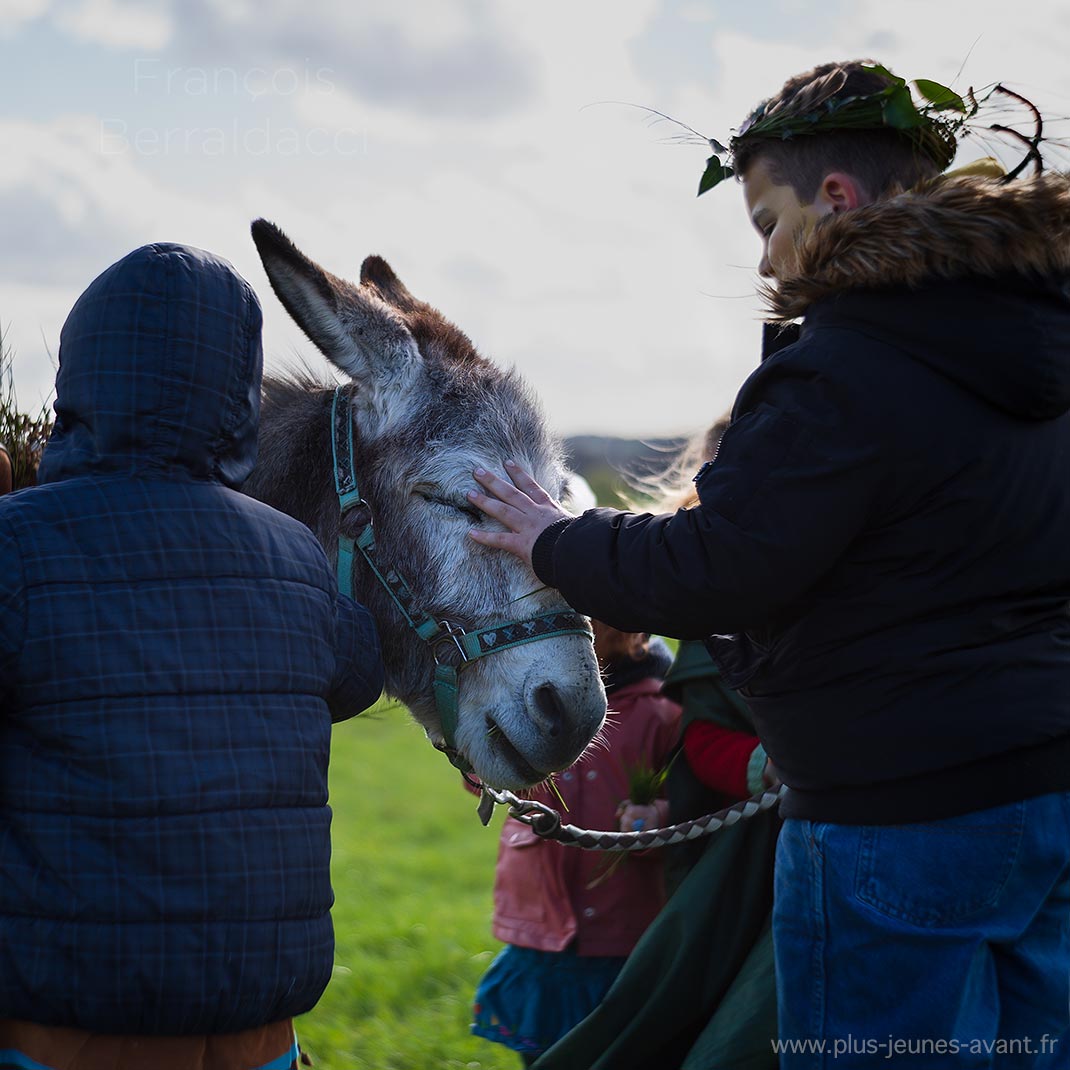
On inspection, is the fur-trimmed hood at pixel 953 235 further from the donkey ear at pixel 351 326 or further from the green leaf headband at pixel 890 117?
the donkey ear at pixel 351 326

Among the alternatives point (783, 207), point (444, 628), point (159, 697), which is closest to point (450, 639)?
point (444, 628)

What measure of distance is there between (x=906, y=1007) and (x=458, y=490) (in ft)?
4.84

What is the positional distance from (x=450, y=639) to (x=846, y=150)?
4.60 ft

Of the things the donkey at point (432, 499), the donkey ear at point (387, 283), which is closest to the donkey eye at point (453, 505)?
the donkey at point (432, 499)

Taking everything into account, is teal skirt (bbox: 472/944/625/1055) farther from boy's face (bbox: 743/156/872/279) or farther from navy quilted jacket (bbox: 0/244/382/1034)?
boy's face (bbox: 743/156/872/279)

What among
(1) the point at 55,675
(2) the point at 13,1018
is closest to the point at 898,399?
(1) the point at 55,675

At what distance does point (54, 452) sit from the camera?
215 cm

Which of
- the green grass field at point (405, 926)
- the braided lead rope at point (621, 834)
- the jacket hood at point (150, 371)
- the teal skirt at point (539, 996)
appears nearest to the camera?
the jacket hood at point (150, 371)

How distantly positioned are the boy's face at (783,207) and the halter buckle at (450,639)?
107cm

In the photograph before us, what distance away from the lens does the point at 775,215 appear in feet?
8.49

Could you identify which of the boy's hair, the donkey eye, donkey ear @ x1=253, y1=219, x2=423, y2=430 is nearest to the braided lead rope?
the donkey eye

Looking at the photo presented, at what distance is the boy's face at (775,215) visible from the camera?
252 cm

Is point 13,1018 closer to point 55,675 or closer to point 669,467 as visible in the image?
point 55,675

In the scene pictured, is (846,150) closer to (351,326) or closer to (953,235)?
(953,235)
